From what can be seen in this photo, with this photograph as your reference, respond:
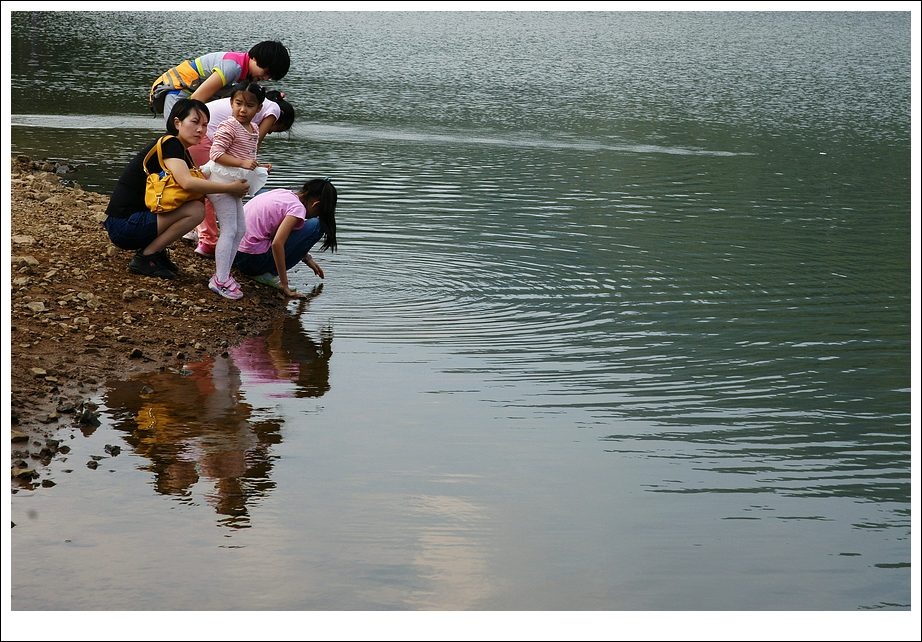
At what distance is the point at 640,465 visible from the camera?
532 cm

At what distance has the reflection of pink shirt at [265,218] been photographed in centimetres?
778

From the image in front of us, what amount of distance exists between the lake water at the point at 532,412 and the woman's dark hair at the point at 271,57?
1449 mm

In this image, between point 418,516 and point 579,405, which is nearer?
point 418,516

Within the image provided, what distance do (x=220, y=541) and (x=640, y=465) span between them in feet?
6.10

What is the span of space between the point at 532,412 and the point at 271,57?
3.00 meters

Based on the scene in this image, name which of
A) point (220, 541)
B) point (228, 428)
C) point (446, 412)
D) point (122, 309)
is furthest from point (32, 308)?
point (220, 541)

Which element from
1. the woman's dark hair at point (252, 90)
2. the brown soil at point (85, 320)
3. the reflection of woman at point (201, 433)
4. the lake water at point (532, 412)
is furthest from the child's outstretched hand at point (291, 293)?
the reflection of woman at point (201, 433)

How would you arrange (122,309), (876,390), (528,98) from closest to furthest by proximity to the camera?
(876,390)
(122,309)
(528,98)

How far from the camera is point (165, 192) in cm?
724

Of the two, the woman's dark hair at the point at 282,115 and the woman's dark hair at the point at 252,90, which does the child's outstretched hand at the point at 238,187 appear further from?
the woman's dark hair at the point at 282,115

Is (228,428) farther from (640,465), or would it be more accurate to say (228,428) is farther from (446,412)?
(640,465)

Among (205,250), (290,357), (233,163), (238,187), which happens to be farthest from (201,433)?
(205,250)

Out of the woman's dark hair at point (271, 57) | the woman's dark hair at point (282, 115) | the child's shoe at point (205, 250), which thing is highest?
the woman's dark hair at point (271, 57)

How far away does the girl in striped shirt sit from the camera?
282 inches
